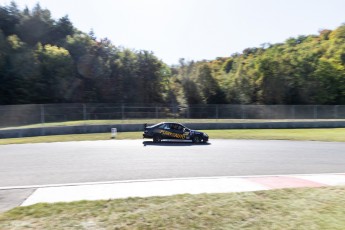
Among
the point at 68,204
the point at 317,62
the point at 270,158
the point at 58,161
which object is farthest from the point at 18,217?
the point at 317,62

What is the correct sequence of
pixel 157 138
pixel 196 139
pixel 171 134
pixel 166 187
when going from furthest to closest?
1. pixel 171 134
2. pixel 196 139
3. pixel 157 138
4. pixel 166 187

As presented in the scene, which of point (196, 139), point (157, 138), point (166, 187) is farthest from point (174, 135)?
point (166, 187)

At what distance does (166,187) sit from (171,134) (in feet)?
43.5

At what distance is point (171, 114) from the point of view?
34.2m

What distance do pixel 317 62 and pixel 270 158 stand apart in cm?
4585

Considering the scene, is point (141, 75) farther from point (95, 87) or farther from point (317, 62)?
point (317, 62)

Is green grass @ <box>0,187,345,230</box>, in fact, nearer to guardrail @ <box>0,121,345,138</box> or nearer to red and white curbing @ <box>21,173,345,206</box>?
red and white curbing @ <box>21,173,345,206</box>

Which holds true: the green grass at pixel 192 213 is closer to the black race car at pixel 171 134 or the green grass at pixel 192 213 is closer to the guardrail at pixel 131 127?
the black race car at pixel 171 134

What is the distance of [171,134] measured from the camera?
21.8 meters

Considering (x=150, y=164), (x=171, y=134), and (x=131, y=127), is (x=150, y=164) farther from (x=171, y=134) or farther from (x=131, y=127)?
(x=131, y=127)

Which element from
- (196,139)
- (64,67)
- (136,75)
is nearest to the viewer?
(196,139)

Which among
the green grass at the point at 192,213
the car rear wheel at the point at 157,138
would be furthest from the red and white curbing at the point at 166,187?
the car rear wheel at the point at 157,138

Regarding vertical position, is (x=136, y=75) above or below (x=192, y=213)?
above

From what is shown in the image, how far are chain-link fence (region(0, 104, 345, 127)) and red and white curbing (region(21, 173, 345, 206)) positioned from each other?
21064 millimetres
